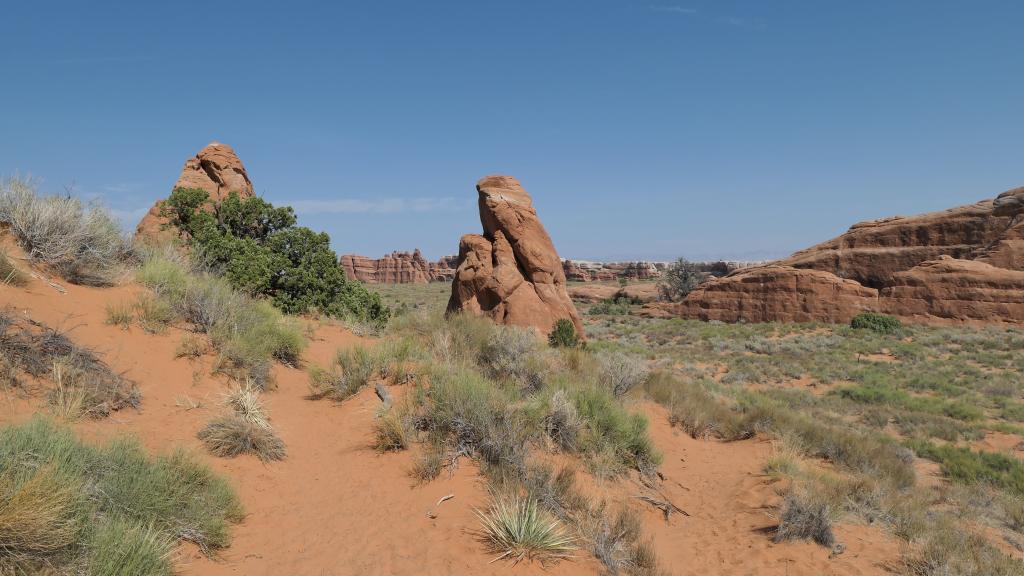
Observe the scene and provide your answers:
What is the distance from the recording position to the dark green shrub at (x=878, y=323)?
28.9m

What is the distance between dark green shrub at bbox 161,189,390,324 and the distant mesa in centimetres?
3023

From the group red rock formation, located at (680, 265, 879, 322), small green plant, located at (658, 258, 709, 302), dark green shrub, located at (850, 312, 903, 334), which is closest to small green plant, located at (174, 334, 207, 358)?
dark green shrub, located at (850, 312, 903, 334)

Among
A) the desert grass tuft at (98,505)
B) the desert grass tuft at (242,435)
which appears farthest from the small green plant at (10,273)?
the desert grass tuft at (98,505)

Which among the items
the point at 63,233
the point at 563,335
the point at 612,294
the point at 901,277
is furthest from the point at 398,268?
the point at 63,233

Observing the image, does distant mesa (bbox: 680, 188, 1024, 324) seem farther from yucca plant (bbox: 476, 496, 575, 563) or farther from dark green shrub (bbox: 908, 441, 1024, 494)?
yucca plant (bbox: 476, 496, 575, 563)

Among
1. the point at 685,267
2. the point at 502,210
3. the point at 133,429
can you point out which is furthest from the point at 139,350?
the point at 685,267

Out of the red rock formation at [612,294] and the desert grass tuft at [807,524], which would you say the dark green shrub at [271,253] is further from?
the red rock formation at [612,294]

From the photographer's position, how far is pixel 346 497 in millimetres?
5207

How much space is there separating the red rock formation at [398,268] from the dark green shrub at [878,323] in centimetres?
7859

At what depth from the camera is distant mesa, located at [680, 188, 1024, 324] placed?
3045 centimetres

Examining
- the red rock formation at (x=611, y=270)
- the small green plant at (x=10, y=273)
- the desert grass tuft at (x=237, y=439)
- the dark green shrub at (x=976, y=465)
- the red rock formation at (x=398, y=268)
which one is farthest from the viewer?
the red rock formation at (x=398, y=268)

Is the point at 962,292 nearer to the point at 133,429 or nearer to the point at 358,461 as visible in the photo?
the point at 358,461

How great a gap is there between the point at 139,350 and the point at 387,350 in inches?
135

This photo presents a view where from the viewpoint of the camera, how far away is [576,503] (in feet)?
17.5
